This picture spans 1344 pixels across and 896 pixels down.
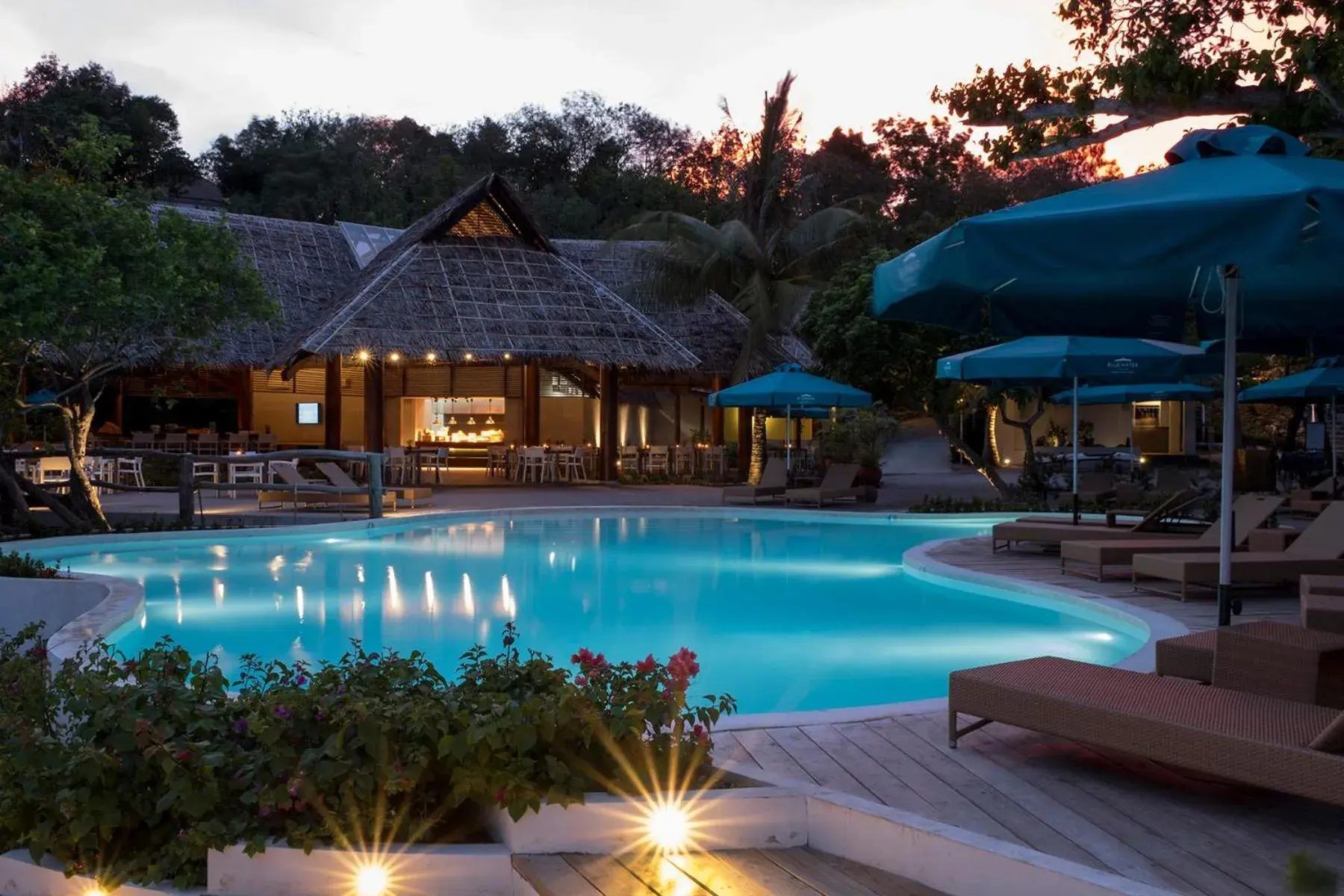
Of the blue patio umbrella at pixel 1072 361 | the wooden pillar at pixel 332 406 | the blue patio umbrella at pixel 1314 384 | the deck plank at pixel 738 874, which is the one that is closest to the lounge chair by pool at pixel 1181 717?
the deck plank at pixel 738 874

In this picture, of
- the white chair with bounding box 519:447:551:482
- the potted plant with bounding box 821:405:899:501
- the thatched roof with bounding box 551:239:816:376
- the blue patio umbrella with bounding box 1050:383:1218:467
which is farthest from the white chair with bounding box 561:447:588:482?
the blue patio umbrella with bounding box 1050:383:1218:467

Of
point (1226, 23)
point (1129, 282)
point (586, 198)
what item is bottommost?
point (1129, 282)

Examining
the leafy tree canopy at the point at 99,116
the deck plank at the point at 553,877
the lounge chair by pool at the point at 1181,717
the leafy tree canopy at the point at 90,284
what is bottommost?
the deck plank at the point at 553,877

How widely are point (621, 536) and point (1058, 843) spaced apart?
10.9 meters

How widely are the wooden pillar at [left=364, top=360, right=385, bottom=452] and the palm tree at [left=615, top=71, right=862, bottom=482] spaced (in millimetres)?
5308

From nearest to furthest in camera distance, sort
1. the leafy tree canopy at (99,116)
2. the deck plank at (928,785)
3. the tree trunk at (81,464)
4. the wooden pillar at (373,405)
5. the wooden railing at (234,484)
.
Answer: the deck plank at (928,785) → the tree trunk at (81,464) → the wooden railing at (234,484) → the wooden pillar at (373,405) → the leafy tree canopy at (99,116)

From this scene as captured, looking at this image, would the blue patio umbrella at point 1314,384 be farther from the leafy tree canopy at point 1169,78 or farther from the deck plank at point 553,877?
the deck plank at point 553,877

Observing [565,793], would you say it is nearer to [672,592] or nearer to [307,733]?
[307,733]

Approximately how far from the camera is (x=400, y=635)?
7613 millimetres

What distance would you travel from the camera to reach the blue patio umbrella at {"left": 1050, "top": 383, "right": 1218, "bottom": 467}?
675 inches

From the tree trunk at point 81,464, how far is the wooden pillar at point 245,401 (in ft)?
31.1

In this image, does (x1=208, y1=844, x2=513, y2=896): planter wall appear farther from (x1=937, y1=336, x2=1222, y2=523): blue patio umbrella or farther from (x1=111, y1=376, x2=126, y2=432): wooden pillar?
(x1=111, y1=376, x2=126, y2=432): wooden pillar

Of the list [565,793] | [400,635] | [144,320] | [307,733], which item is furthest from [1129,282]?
[144,320]

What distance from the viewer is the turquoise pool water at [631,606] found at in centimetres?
688
